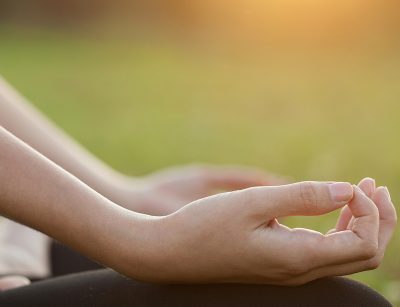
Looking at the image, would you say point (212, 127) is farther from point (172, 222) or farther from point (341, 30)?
point (341, 30)

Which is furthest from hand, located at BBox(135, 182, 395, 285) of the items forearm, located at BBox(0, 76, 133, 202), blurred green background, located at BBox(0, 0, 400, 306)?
blurred green background, located at BBox(0, 0, 400, 306)

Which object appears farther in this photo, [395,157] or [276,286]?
[395,157]

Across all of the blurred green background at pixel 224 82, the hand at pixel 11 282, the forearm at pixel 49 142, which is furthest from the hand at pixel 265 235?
the blurred green background at pixel 224 82

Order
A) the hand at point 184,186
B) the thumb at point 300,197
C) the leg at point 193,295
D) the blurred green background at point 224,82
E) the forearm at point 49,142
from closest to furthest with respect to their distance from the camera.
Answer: the thumb at point 300,197
the leg at point 193,295
the forearm at point 49,142
the hand at point 184,186
the blurred green background at point 224,82

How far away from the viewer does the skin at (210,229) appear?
117 cm

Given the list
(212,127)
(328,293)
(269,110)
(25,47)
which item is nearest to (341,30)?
(25,47)

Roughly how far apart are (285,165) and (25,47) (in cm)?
873

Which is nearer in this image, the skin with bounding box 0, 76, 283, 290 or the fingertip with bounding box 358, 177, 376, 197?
the fingertip with bounding box 358, 177, 376, 197

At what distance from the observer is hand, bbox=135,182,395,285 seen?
3.83ft

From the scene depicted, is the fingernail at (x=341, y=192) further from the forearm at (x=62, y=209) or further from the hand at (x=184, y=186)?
the hand at (x=184, y=186)

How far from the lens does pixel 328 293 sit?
1269 mm

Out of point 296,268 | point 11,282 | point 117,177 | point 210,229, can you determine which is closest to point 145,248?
point 210,229

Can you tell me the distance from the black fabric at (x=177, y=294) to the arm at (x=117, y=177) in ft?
2.62

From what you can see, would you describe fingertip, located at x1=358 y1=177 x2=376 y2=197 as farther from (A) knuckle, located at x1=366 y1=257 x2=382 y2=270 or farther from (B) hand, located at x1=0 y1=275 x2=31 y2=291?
(B) hand, located at x1=0 y1=275 x2=31 y2=291
